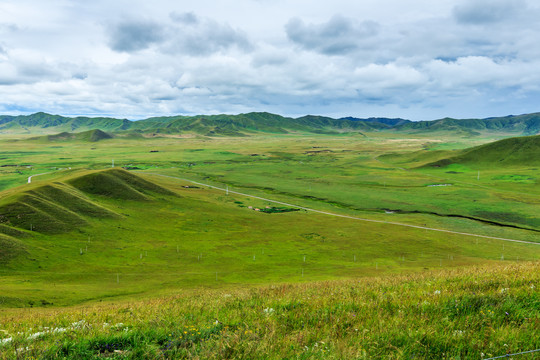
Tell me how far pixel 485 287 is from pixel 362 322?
6.17 m

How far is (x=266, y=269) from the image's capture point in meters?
76.3

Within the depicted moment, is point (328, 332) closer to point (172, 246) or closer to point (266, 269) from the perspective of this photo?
point (266, 269)

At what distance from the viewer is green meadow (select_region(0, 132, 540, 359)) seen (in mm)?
7910

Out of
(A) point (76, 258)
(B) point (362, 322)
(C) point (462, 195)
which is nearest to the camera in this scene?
(B) point (362, 322)

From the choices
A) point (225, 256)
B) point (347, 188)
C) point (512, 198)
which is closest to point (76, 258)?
point (225, 256)

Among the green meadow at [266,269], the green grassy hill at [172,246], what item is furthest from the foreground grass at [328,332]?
the green grassy hill at [172,246]

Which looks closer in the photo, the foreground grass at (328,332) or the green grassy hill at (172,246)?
the foreground grass at (328,332)

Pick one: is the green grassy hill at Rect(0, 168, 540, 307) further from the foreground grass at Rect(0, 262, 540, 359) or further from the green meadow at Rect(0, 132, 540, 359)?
the foreground grass at Rect(0, 262, 540, 359)

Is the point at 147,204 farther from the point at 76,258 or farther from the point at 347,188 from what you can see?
the point at 347,188

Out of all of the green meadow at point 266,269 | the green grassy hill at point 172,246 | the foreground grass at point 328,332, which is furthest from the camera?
the green grassy hill at point 172,246

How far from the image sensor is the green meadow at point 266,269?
26.0 feet

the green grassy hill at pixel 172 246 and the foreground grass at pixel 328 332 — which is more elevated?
the foreground grass at pixel 328 332

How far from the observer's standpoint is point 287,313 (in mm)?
10062

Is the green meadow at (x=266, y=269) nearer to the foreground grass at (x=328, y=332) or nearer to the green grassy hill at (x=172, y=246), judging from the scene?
the foreground grass at (x=328, y=332)
